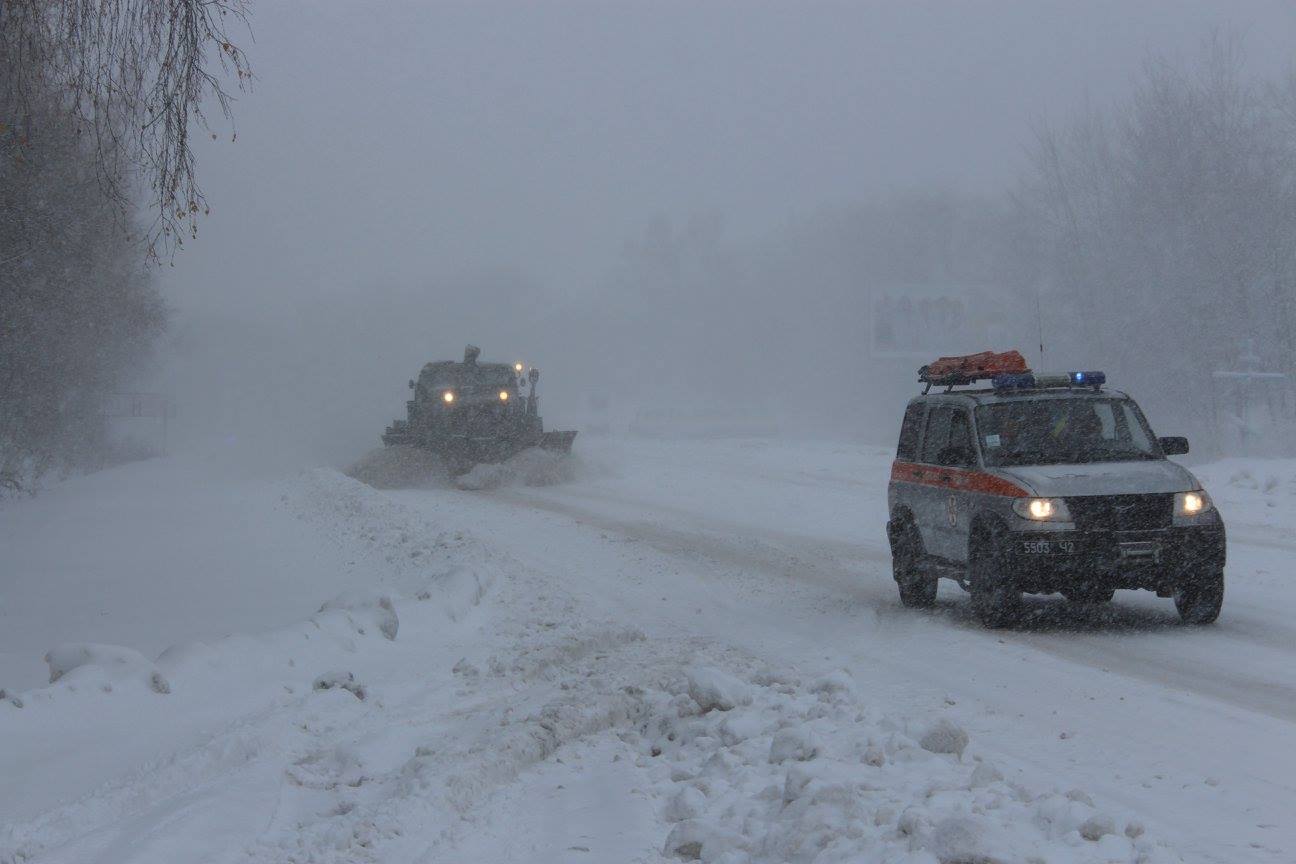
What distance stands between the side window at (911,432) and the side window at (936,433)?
17cm

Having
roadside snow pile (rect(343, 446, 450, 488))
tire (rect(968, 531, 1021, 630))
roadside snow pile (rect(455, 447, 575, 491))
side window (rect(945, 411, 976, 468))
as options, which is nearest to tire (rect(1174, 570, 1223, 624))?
tire (rect(968, 531, 1021, 630))

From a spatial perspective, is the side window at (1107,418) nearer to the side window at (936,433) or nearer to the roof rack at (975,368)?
the roof rack at (975,368)

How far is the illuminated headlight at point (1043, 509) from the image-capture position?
862 cm

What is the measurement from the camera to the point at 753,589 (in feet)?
39.3

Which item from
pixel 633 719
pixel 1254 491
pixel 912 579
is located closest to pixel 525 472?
pixel 1254 491

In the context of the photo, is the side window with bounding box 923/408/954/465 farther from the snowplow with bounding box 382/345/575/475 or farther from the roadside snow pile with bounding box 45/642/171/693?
the snowplow with bounding box 382/345/575/475

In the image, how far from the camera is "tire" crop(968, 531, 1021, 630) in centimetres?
885

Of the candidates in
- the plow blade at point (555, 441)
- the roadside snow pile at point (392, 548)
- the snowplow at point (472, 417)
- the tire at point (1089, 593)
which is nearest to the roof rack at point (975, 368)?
the tire at point (1089, 593)

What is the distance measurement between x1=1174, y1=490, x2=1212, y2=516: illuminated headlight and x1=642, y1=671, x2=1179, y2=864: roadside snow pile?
365 centimetres

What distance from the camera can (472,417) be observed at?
2769 cm

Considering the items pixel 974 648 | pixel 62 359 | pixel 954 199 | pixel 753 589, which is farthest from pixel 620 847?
pixel 954 199

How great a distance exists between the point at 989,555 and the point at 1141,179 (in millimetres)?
38495

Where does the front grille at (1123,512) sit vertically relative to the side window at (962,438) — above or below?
below

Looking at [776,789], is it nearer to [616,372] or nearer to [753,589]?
[753,589]
